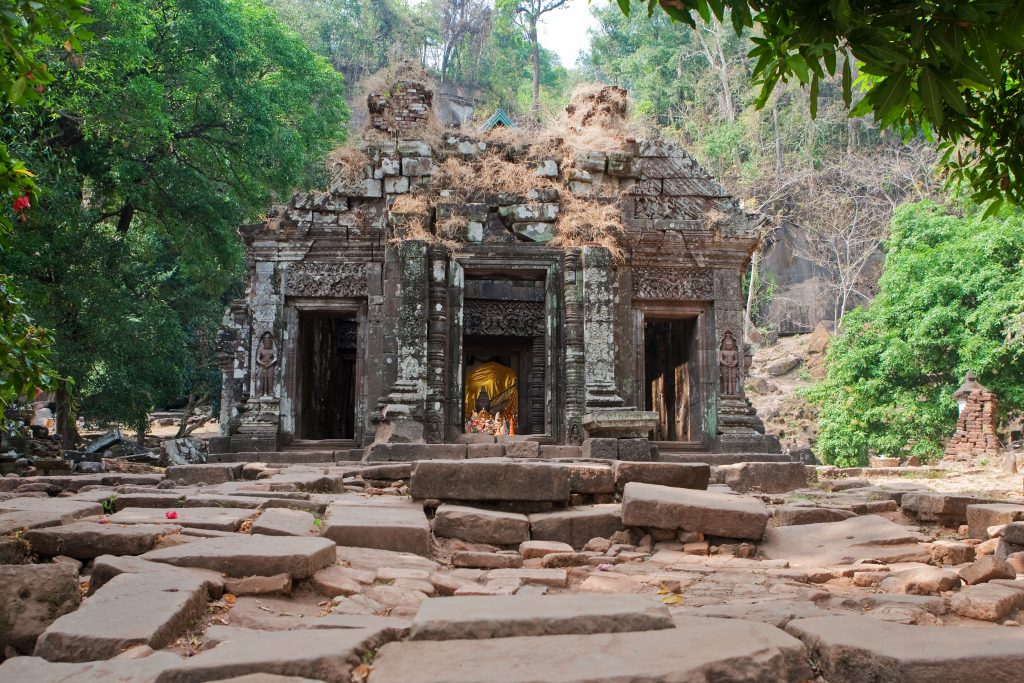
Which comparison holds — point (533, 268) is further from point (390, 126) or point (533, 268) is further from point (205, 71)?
point (205, 71)

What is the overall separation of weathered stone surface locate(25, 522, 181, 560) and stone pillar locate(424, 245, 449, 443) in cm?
791

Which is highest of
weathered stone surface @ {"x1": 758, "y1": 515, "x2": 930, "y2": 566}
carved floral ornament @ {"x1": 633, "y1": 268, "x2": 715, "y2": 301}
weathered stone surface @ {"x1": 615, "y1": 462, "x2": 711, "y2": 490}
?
carved floral ornament @ {"x1": 633, "y1": 268, "x2": 715, "y2": 301}

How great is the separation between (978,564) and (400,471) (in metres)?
4.91

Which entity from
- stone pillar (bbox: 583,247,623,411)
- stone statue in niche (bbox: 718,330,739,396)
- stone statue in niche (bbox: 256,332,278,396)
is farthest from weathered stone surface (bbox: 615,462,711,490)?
stone statue in niche (bbox: 256,332,278,396)

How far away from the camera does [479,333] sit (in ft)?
61.8

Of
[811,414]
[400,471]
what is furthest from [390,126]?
[811,414]

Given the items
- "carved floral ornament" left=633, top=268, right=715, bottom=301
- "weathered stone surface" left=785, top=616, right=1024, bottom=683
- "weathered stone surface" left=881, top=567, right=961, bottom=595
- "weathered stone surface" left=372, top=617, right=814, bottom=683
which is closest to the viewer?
"weathered stone surface" left=372, top=617, right=814, bottom=683

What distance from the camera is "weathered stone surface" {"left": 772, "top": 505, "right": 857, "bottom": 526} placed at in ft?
21.4

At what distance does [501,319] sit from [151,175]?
8655 millimetres

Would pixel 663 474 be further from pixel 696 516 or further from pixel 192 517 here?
pixel 192 517

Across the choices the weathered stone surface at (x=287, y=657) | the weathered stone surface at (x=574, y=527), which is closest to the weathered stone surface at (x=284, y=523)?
the weathered stone surface at (x=574, y=527)

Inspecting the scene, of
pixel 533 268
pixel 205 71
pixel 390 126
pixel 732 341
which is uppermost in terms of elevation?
pixel 205 71

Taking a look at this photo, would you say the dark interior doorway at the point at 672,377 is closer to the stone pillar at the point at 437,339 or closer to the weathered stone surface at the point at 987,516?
the stone pillar at the point at 437,339

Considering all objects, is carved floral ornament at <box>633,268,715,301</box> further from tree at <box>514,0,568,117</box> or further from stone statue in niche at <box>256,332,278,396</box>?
tree at <box>514,0,568,117</box>
